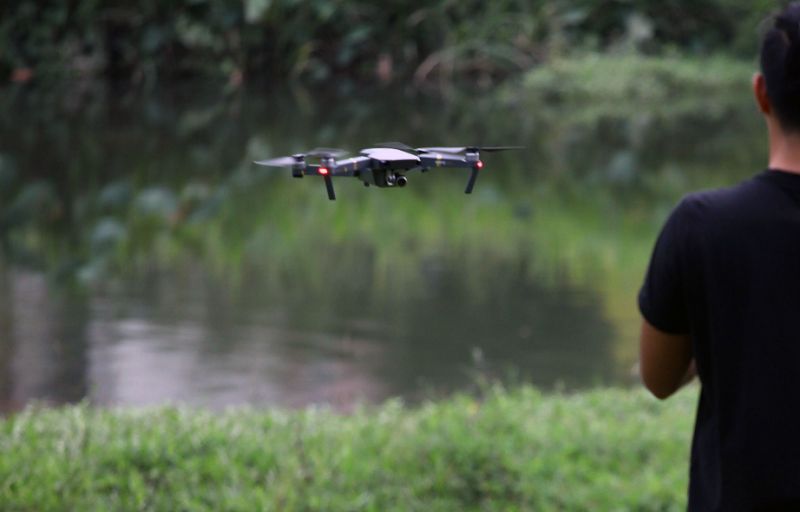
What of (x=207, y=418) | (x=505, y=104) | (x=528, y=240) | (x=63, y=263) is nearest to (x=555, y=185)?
(x=528, y=240)

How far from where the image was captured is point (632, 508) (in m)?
4.03

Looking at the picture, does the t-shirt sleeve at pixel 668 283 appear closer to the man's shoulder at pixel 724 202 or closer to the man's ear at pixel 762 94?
the man's shoulder at pixel 724 202

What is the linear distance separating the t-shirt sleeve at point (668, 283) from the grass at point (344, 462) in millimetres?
2033

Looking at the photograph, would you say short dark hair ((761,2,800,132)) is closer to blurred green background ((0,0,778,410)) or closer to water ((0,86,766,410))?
blurred green background ((0,0,778,410))

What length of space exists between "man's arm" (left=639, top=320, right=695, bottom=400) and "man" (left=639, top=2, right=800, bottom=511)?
76mm

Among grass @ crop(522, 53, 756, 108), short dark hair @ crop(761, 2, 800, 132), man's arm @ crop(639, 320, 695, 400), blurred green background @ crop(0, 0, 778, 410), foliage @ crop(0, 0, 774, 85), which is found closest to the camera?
short dark hair @ crop(761, 2, 800, 132)

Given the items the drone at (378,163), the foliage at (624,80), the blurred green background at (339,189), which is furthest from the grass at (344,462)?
the foliage at (624,80)

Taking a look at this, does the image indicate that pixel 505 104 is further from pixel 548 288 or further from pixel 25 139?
pixel 548 288

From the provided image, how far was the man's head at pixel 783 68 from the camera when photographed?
190 cm

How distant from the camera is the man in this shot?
1.91 metres

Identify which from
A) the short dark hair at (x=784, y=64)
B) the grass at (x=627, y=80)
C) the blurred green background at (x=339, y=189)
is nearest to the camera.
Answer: the short dark hair at (x=784, y=64)

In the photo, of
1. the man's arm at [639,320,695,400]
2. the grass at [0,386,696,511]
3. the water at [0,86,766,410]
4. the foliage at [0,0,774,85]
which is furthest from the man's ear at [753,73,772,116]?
the foliage at [0,0,774,85]

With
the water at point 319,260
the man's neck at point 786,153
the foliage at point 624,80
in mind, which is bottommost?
the water at point 319,260

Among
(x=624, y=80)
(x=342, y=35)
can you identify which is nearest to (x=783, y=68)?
(x=342, y=35)
